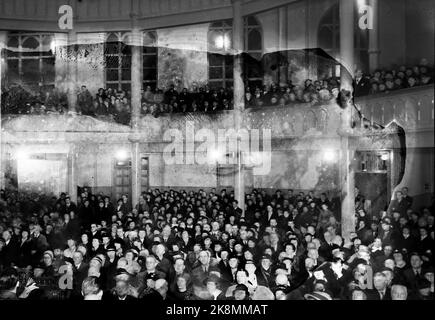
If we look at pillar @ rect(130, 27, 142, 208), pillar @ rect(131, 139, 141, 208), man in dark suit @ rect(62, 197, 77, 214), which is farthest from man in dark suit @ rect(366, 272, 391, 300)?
pillar @ rect(131, 139, 141, 208)

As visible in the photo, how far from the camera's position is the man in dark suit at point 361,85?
799 cm

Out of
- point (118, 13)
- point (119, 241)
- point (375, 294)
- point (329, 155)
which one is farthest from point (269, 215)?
point (118, 13)

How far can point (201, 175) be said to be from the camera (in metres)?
9.83

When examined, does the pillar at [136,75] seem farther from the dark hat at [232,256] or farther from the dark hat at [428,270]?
the dark hat at [428,270]

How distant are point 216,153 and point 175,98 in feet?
5.14

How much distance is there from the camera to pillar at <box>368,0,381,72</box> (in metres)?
9.02

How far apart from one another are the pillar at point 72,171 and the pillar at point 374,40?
594cm

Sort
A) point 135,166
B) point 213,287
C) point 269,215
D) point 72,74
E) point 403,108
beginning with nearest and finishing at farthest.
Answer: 1. point 213,287
2. point 403,108
3. point 269,215
4. point 135,166
5. point 72,74

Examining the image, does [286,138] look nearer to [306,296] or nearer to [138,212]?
[138,212]

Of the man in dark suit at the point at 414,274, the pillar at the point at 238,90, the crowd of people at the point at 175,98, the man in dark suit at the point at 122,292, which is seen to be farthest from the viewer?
the pillar at the point at 238,90

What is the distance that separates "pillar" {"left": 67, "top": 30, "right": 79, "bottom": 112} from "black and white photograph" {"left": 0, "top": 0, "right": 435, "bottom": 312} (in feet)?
0.13

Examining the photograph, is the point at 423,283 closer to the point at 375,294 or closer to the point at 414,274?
the point at 414,274

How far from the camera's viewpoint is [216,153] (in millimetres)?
9547

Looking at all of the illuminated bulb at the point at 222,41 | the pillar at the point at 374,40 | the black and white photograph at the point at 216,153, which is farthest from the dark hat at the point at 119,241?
the pillar at the point at 374,40
